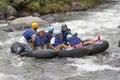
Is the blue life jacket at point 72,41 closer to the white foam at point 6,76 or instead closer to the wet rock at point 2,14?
the white foam at point 6,76

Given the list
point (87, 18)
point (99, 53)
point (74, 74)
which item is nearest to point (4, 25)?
point (87, 18)

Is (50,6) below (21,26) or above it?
below

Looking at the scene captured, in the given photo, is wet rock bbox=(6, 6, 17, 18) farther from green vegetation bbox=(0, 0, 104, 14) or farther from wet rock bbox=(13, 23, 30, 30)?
wet rock bbox=(13, 23, 30, 30)

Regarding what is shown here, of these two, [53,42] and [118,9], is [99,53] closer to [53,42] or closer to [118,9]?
[53,42]

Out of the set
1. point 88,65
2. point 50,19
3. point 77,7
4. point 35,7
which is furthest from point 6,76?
point 77,7

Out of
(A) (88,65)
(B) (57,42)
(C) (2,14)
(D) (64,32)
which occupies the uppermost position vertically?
(D) (64,32)

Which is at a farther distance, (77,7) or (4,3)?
(77,7)

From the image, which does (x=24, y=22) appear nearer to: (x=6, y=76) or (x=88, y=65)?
(x=88, y=65)

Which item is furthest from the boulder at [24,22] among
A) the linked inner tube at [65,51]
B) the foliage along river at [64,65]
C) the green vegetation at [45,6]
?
the linked inner tube at [65,51]

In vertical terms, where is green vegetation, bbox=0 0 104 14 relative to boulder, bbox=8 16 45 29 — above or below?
below

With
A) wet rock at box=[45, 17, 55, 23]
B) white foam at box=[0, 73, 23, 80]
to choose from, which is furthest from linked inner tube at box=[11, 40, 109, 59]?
wet rock at box=[45, 17, 55, 23]

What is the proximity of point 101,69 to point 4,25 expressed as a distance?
8081 mm

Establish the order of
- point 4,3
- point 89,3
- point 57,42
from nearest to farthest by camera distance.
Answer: point 57,42 < point 4,3 < point 89,3

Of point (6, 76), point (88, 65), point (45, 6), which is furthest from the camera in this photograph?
point (45, 6)
